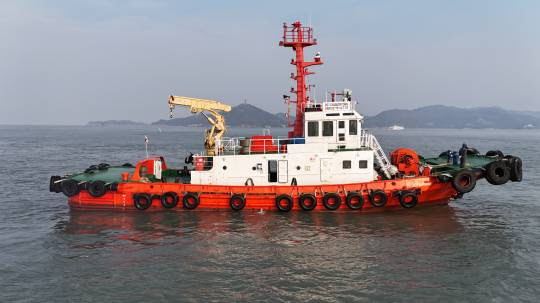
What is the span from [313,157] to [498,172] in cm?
806

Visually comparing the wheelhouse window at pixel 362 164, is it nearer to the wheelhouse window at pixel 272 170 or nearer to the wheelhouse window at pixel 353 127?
the wheelhouse window at pixel 353 127

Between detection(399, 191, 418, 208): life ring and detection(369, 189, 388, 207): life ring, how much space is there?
2.20 feet

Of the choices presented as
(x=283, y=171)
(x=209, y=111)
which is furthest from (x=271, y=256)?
(x=209, y=111)

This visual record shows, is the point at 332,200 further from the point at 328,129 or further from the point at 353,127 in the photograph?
the point at 353,127

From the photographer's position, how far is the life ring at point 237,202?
17.7m

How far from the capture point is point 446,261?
41.5 feet

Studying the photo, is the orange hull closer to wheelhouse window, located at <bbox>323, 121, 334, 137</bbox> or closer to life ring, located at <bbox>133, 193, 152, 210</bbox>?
life ring, located at <bbox>133, 193, 152, 210</bbox>

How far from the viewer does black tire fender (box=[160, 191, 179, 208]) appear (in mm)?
18125

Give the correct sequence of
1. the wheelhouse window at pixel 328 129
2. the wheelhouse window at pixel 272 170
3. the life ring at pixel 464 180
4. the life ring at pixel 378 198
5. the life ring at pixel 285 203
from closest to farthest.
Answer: the life ring at pixel 464 180, the life ring at pixel 378 198, the life ring at pixel 285 203, the wheelhouse window at pixel 328 129, the wheelhouse window at pixel 272 170

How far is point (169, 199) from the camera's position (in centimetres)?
1823

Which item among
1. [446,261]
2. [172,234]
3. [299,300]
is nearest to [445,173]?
[446,261]

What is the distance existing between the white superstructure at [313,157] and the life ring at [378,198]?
31.7 inches

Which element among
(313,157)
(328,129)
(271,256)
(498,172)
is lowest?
(271,256)

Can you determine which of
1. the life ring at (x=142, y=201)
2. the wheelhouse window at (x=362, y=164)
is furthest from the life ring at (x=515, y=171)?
the life ring at (x=142, y=201)
